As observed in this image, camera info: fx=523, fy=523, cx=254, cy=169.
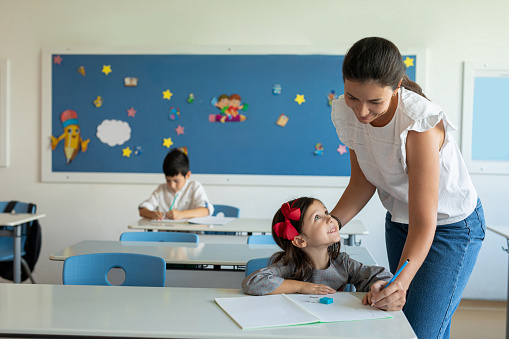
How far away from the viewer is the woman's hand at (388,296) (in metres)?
1.29

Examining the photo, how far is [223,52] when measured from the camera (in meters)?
4.40

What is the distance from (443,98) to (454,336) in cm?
190

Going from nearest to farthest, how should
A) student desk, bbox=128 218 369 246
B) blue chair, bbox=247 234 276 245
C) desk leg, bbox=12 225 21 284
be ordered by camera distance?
1. blue chair, bbox=247 234 276 245
2. student desk, bbox=128 218 369 246
3. desk leg, bbox=12 225 21 284

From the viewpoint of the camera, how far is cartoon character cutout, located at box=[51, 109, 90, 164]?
4520mm

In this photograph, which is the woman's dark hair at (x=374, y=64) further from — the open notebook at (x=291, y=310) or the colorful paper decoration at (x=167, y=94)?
the colorful paper decoration at (x=167, y=94)

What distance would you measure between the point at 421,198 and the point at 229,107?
3.21m

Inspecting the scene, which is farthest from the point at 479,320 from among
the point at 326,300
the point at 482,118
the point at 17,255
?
the point at 17,255

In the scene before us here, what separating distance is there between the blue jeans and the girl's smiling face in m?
0.30

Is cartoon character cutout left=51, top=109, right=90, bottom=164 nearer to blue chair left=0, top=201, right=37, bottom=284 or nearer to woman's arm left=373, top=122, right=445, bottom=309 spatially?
blue chair left=0, top=201, right=37, bottom=284

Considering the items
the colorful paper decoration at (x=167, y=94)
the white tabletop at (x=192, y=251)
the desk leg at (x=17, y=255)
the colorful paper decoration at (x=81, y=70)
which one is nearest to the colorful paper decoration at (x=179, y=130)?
the colorful paper decoration at (x=167, y=94)

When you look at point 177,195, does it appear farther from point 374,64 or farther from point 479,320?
point 374,64

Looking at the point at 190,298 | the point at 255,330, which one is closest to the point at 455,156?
the point at 255,330

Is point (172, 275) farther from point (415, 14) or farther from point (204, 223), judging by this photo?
point (415, 14)

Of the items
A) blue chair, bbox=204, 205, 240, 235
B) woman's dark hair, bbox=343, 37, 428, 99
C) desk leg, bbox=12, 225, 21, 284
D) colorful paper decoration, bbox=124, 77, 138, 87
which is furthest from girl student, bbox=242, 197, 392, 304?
colorful paper decoration, bbox=124, 77, 138, 87
